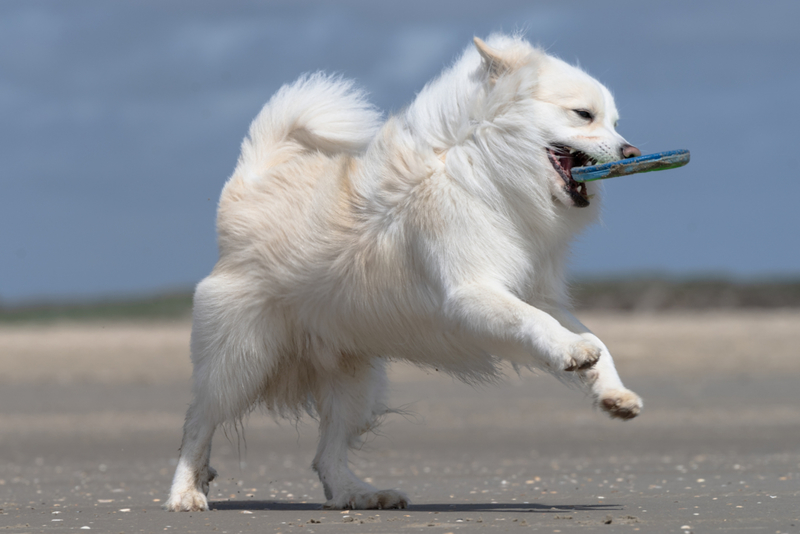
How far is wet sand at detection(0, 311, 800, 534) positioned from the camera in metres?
5.29

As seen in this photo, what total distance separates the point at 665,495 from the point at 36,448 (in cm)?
677

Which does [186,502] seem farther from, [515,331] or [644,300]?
[644,300]

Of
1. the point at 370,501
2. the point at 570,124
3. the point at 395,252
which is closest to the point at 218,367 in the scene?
the point at 370,501

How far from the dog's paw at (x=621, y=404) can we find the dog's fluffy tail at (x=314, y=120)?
2279 millimetres

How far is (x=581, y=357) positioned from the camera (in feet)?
15.3

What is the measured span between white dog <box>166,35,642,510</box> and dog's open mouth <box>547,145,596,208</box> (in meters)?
0.01

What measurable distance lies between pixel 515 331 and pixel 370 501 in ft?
5.01

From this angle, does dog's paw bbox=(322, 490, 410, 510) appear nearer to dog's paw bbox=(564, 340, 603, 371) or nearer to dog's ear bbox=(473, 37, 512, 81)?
dog's paw bbox=(564, 340, 603, 371)

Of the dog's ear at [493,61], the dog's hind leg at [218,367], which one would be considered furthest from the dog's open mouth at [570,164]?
the dog's hind leg at [218,367]

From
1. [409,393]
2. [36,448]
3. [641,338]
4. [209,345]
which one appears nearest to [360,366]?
[209,345]

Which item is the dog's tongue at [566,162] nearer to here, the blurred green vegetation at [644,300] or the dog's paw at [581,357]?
the dog's paw at [581,357]

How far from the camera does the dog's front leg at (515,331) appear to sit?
15.4 feet

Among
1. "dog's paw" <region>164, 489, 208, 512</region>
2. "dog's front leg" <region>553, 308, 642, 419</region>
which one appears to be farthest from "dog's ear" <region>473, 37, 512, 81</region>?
"dog's paw" <region>164, 489, 208, 512</region>

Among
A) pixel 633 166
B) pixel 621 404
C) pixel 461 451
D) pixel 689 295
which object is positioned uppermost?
pixel 689 295
